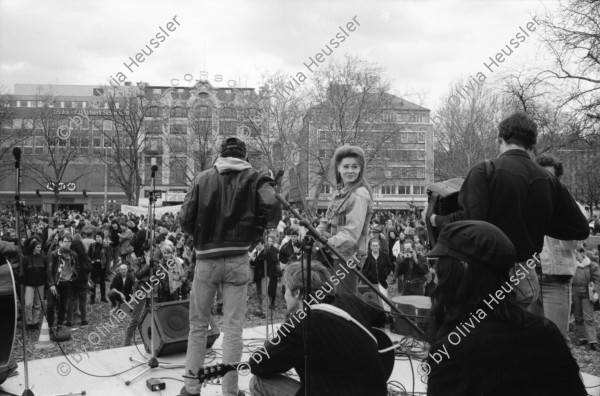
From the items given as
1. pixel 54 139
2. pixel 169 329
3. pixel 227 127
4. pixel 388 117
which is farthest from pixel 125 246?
pixel 54 139

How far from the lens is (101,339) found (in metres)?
8.98

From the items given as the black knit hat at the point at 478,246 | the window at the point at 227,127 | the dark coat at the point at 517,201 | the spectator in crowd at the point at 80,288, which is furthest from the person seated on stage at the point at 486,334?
the window at the point at 227,127

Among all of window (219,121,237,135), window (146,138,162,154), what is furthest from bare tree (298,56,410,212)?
window (146,138,162,154)

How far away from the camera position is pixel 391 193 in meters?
73.7

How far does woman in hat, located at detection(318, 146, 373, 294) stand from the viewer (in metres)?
4.03

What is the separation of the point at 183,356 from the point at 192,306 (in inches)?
74.1

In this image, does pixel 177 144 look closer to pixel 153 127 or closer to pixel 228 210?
pixel 153 127

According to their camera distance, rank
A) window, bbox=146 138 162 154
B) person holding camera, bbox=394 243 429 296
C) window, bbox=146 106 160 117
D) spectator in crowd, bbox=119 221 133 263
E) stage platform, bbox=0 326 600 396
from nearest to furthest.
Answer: stage platform, bbox=0 326 600 396 < person holding camera, bbox=394 243 429 296 < spectator in crowd, bbox=119 221 133 263 < window, bbox=146 106 160 117 < window, bbox=146 138 162 154

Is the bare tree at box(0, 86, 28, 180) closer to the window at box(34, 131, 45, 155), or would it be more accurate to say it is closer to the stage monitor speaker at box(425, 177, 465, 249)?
the window at box(34, 131, 45, 155)

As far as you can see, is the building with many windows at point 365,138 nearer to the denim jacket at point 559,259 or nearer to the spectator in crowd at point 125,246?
the spectator in crowd at point 125,246

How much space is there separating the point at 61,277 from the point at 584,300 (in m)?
10.00

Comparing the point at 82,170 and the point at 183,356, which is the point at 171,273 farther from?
the point at 82,170

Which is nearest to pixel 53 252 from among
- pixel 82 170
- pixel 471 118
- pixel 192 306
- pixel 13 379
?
pixel 13 379

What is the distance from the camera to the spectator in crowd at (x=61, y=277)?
381 inches
